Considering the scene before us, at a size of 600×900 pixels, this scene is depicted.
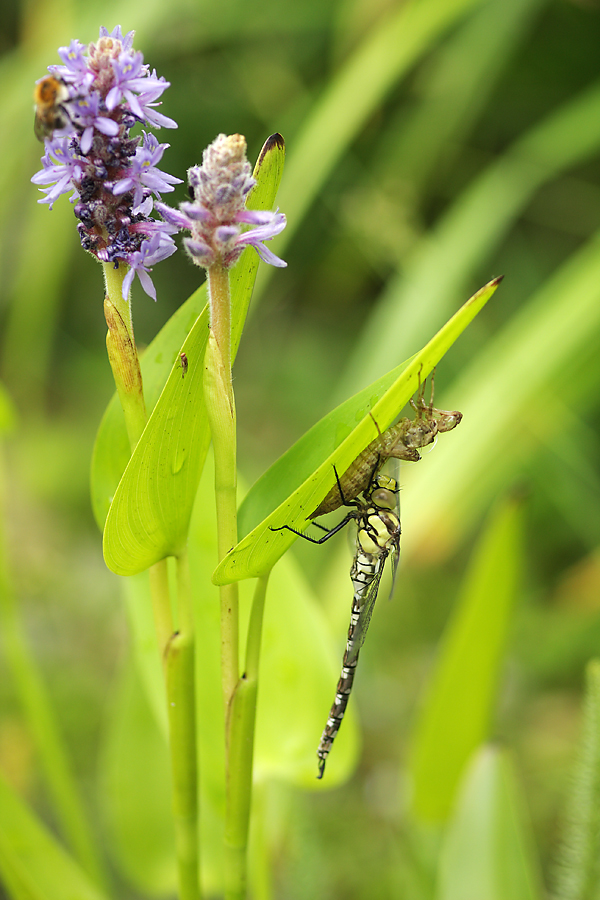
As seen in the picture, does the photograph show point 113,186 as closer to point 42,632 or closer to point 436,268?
point 436,268

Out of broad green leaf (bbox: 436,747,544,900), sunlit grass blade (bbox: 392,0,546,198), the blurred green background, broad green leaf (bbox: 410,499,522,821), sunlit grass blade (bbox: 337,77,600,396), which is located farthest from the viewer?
sunlit grass blade (bbox: 392,0,546,198)

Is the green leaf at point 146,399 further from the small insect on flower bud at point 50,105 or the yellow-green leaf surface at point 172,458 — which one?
the small insect on flower bud at point 50,105

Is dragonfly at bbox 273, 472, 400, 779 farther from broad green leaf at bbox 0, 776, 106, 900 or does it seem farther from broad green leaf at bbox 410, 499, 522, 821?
broad green leaf at bbox 0, 776, 106, 900

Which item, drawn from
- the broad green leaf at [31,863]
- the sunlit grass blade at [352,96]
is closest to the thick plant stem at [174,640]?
the broad green leaf at [31,863]

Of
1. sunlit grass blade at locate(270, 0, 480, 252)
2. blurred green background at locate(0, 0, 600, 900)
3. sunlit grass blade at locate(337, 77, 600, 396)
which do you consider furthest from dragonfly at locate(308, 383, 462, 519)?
sunlit grass blade at locate(270, 0, 480, 252)

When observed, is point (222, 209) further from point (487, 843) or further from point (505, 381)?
point (505, 381)

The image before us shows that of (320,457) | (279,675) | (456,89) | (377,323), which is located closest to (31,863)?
(279,675)
